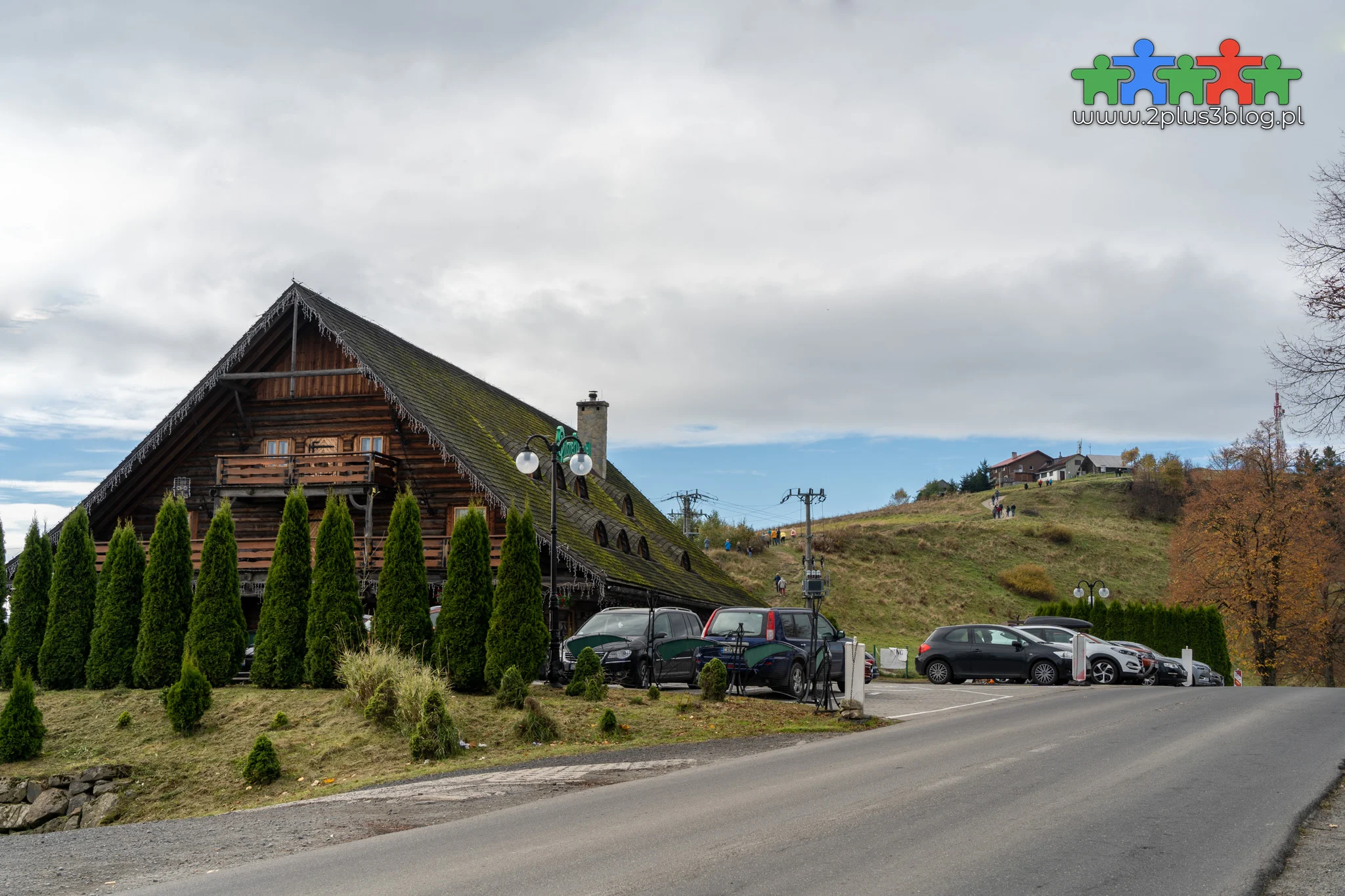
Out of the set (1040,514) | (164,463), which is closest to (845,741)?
(164,463)

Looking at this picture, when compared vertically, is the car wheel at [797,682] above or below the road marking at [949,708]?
above

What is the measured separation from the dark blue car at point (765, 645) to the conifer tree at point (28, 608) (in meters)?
13.3

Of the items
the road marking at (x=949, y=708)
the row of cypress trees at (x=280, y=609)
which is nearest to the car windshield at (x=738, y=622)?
the road marking at (x=949, y=708)

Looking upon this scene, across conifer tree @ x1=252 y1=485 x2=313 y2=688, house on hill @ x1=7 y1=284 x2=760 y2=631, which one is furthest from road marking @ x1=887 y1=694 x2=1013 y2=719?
conifer tree @ x1=252 y1=485 x2=313 y2=688

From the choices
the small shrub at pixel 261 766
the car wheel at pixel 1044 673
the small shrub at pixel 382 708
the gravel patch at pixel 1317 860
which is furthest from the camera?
the car wheel at pixel 1044 673

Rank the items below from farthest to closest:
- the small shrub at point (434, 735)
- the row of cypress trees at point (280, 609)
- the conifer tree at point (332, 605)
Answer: the conifer tree at point (332, 605), the row of cypress trees at point (280, 609), the small shrub at point (434, 735)

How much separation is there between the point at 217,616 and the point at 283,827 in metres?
11.2

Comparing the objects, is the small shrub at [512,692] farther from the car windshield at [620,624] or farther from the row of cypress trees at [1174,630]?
the row of cypress trees at [1174,630]

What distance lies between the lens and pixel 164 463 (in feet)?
97.3

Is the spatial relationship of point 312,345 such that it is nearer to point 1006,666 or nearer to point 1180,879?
point 1006,666

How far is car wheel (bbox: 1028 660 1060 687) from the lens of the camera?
26.6m

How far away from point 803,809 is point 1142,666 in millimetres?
22870

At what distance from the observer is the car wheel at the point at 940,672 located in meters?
27.9

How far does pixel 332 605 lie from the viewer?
61.0 feet
